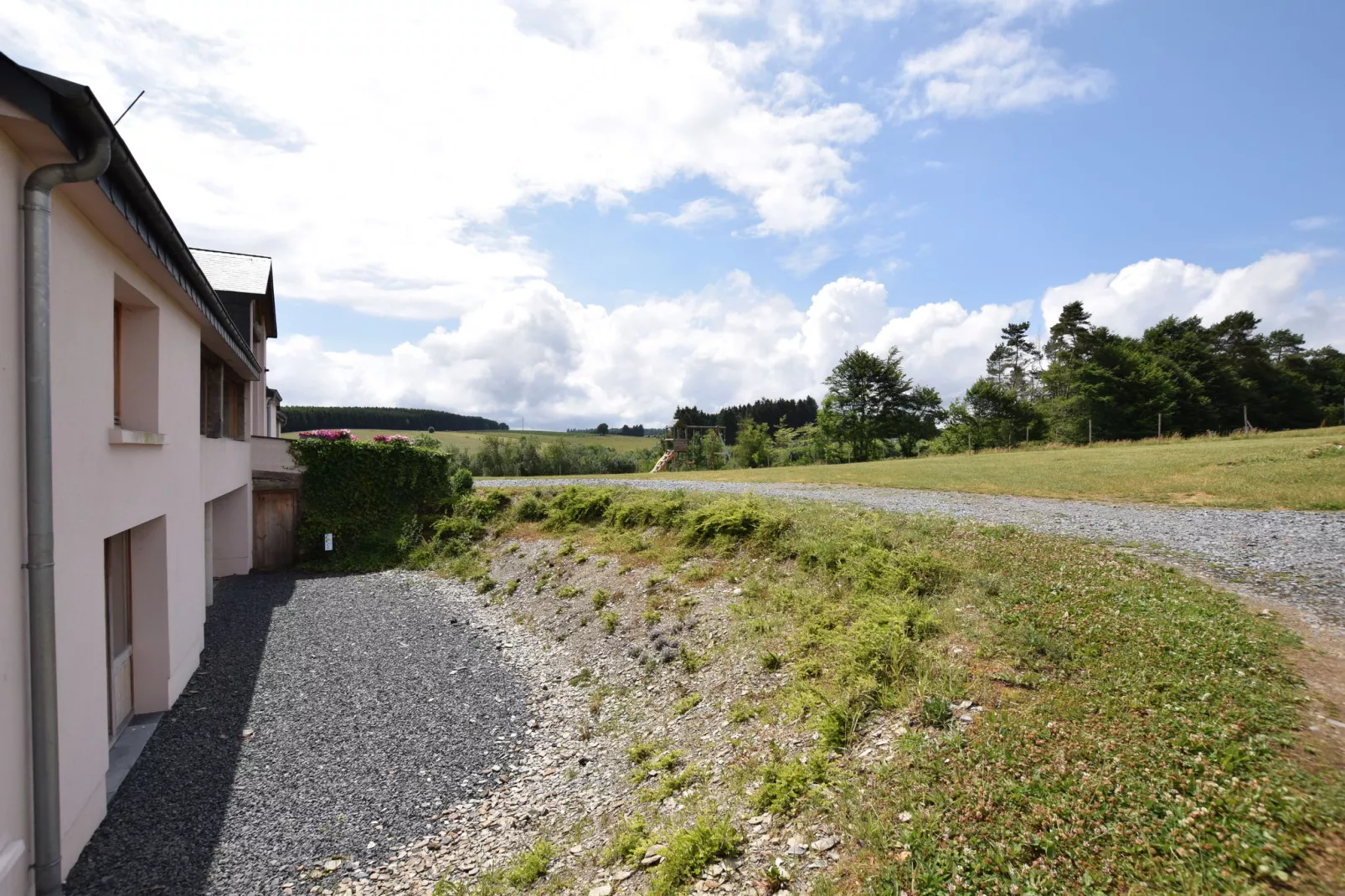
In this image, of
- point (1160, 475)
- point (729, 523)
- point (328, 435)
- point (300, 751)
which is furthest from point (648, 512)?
point (1160, 475)

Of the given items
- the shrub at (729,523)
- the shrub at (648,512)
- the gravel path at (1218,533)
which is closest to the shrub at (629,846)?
the shrub at (729,523)

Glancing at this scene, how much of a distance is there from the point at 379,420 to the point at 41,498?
7398cm

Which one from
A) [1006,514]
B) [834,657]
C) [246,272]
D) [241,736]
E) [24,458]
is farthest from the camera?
[246,272]

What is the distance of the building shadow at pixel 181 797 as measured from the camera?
4570 mm

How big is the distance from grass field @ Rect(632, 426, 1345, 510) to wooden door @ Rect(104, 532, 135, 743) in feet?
53.6

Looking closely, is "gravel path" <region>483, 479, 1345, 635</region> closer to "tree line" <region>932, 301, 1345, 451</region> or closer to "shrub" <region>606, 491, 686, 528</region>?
"shrub" <region>606, 491, 686, 528</region>

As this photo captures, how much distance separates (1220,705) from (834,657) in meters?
3.00

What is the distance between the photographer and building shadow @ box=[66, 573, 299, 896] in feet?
15.0

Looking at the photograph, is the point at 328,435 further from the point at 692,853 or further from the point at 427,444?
the point at 692,853

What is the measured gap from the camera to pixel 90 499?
4.80m

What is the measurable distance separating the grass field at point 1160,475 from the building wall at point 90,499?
1599 cm

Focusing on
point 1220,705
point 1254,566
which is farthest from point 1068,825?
point 1254,566

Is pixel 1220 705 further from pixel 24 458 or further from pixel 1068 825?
pixel 24 458

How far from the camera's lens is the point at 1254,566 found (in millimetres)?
7254
